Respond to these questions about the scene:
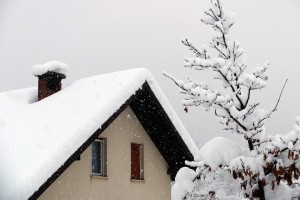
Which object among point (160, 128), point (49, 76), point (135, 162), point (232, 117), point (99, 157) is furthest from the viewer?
point (49, 76)

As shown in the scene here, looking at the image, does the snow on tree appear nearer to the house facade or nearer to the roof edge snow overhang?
the house facade

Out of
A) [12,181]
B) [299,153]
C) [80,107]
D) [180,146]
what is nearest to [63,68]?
[80,107]

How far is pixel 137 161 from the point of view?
12641mm

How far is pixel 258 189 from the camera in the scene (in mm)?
6953

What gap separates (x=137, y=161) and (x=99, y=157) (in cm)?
124

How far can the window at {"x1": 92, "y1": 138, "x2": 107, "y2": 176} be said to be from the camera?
38.1 feet

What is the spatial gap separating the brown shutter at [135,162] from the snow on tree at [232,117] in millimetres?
4762

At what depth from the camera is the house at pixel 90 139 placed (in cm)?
963

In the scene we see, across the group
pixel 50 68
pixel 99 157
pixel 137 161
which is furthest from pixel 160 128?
pixel 50 68

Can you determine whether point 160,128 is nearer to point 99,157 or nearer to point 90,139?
point 99,157

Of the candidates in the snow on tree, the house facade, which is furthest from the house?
the snow on tree

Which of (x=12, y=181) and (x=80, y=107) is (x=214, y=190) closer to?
(x=12, y=181)

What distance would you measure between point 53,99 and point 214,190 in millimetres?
6835

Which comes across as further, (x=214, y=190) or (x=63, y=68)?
(x=63, y=68)
